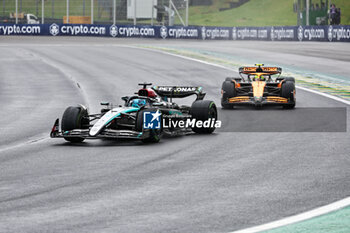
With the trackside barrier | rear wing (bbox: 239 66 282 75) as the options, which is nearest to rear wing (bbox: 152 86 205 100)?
rear wing (bbox: 239 66 282 75)

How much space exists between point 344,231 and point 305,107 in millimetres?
13074

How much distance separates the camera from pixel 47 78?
29578 mm

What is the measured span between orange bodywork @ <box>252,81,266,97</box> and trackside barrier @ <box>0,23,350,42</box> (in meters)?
41.6

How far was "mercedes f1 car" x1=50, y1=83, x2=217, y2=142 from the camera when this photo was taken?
1253cm

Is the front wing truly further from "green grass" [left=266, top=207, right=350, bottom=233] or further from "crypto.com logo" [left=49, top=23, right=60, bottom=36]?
"crypto.com logo" [left=49, top=23, right=60, bottom=36]

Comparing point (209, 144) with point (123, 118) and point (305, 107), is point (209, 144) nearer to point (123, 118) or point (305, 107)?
point (123, 118)

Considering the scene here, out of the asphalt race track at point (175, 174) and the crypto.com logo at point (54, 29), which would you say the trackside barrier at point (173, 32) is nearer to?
the crypto.com logo at point (54, 29)

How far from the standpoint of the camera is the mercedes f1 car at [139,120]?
1253cm

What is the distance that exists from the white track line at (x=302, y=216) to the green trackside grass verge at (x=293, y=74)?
14.4 meters

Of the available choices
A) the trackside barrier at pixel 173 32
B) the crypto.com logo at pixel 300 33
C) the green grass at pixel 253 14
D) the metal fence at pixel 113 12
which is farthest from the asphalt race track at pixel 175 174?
the green grass at pixel 253 14

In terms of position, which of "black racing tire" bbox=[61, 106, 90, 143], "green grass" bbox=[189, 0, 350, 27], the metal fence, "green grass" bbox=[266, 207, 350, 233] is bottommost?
"green grass" bbox=[266, 207, 350, 233]

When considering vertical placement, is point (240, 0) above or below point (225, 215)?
above

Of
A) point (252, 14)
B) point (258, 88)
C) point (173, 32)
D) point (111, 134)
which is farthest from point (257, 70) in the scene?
point (252, 14)

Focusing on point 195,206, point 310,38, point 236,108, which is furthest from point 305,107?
point 310,38
